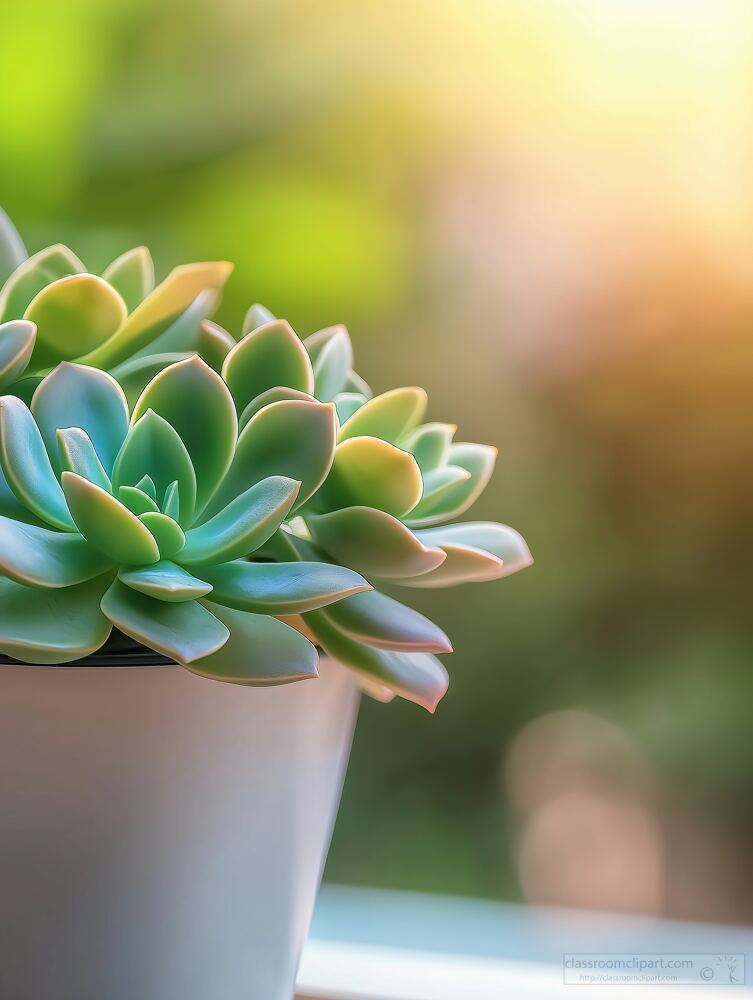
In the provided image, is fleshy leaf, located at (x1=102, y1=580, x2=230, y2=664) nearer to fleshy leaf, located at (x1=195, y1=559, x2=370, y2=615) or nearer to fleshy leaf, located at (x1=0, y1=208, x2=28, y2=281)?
fleshy leaf, located at (x1=195, y1=559, x2=370, y2=615)

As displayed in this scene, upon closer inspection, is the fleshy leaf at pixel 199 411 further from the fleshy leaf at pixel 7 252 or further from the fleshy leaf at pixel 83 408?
the fleshy leaf at pixel 7 252

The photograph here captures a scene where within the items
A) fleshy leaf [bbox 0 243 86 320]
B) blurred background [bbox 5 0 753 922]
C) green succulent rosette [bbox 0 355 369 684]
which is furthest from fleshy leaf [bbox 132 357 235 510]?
blurred background [bbox 5 0 753 922]

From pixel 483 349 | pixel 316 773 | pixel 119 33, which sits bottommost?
pixel 316 773

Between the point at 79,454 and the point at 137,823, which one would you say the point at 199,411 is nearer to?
the point at 79,454

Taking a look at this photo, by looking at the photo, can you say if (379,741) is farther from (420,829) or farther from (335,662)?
(335,662)

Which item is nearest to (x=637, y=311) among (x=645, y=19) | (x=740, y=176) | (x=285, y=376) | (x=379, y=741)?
(x=740, y=176)

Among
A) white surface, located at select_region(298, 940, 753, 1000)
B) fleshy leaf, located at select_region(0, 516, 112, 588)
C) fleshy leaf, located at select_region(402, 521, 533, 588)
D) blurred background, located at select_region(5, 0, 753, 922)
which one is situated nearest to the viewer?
fleshy leaf, located at select_region(0, 516, 112, 588)

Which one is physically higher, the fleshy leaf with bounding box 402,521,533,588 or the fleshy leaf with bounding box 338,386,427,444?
the fleshy leaf with bounding box 338,386,427,444
